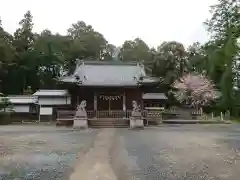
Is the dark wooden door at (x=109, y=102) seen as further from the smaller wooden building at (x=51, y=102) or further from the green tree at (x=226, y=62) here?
the green tree at (x=226, y=62)

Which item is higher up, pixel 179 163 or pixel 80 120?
pixel 80 120

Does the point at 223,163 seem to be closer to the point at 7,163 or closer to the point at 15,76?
the point at 7,163

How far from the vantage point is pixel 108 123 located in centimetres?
2453

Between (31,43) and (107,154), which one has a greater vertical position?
(31,43)

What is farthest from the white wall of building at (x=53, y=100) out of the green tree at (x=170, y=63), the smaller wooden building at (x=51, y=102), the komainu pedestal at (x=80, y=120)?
the green tree at (x=170, y=63)

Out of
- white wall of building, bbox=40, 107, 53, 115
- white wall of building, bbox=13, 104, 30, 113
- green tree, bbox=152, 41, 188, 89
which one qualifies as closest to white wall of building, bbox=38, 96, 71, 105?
white wall of building, bbox=40, 107, 53, 115

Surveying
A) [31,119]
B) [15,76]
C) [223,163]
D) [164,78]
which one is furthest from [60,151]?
[15,76]

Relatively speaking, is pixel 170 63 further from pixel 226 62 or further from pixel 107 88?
pixel 226 62

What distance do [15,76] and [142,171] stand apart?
138 feet

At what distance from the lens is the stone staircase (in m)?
24.2

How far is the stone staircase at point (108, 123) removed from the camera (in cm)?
2417

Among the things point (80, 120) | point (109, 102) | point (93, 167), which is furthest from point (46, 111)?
point (93, 167)

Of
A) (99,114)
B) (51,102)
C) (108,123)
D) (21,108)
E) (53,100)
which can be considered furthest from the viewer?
(21,108)

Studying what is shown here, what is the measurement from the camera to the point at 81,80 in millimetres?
27609
